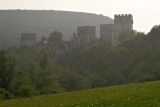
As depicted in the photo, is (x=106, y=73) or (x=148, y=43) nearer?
(x=106, y=73)

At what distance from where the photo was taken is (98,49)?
14425 cm

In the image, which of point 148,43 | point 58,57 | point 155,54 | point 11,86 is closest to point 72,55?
point 58,57

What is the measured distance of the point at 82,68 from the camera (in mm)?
127500

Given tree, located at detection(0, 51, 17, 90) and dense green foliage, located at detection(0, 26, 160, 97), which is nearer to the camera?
dense green foliage, located at detection(0, 26, 160, 97)

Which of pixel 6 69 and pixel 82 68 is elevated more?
pixel 6 69

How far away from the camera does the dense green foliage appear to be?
269ft

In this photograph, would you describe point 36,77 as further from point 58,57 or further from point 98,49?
point 58,57

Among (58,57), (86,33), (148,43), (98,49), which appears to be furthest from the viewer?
(86,33)

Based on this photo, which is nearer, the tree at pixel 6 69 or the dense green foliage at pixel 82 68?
the dense green foliage at pixel 82 68

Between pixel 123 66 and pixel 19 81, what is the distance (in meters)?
43.3

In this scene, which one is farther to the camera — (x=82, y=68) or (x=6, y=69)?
(x=82, y=68)

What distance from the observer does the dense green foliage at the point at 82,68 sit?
82.1 metres

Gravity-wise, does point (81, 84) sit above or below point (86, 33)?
below

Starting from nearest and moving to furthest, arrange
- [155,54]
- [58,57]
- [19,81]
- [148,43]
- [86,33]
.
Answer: [19,81] → [155,54] → [148,43] → [58,57] → [86,33]
